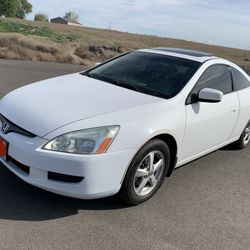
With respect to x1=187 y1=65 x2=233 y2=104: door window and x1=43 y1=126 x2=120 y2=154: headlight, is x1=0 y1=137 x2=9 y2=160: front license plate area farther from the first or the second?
x1=187 y1=65 x2=233 y2=104: door window

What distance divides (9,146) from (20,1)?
112549mm

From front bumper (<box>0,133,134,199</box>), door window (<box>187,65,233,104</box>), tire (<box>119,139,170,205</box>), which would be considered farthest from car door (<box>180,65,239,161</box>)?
front bumper (<box>0,133,134,199</box>)

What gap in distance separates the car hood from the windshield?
0.20 metres

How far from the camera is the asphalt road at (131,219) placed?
333 cm

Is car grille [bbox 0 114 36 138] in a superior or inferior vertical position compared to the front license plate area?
superior

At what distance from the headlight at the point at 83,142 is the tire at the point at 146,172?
1.27 feet

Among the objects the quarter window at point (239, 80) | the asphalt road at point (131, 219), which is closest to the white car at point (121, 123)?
the quarter window at point (239, 80)

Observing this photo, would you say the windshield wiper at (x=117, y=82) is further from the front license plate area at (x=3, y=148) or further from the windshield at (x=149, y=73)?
the front license plate area at (x=3, y=148)

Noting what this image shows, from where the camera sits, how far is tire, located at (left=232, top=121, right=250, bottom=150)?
20.0ft

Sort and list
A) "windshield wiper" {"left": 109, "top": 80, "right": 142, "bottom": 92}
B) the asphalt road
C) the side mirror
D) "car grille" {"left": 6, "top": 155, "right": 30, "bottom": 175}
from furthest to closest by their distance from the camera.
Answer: "windshield wiper" {"left": 109, "top": 80, "right": 142, "bottom": 92} < the side mirror < "car grille" {"left": 6, "top": 155, "right": 30, "bottom": 175} < the asphalt road

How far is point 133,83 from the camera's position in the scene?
4.68 meters

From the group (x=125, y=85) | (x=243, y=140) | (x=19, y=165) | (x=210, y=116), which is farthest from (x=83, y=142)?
(x=243, y=140)

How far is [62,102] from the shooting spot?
4.01m

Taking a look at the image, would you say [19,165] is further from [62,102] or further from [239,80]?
[239,80]
